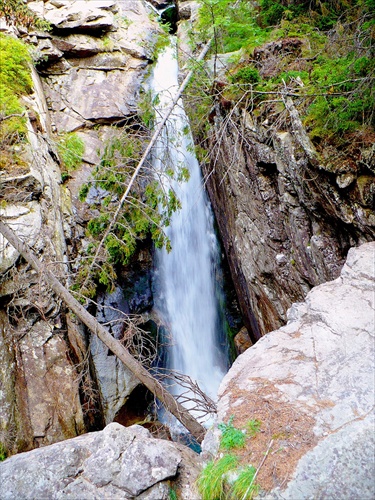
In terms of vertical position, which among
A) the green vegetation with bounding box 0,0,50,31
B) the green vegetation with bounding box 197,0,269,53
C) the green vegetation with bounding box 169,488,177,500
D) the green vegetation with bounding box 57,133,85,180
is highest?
the green vegetation with bounding box 0,0,50,31

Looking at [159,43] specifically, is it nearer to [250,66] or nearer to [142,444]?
[250,66]

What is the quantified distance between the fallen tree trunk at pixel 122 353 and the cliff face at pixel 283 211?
276 cm

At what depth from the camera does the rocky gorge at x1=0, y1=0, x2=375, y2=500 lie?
2816 millimetres

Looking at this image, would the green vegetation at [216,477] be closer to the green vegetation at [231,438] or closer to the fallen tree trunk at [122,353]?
the green vegetation at [231,438]

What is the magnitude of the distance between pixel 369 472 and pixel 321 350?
1.08 metres

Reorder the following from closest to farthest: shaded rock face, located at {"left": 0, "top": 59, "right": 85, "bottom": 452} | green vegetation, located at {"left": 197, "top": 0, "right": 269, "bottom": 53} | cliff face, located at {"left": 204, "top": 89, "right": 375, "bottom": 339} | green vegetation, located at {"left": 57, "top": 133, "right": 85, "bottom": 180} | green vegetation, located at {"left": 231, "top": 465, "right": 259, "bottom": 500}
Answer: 1. green vegetation, located at {"left": 231, "top": 465, "right": 259, "bottom": 500}
2. cliff face, located at {"left": 204, "top": 89, "right": 375, "bottom": 339}
3. shaded rock face, located at {"left": 0, "top": 59, "right": 85, "bottom": 452}
4. green vegetation, located at {"left": 197, "top": 0, "right": 269, "bottom": 53}
5. green vegetation, located at {"left": 57, "top": 133, "right": 85, "bottom": 180}

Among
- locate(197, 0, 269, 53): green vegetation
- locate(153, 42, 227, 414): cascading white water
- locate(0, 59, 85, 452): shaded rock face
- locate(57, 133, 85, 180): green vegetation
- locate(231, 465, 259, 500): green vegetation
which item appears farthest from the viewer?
locate(153, 42, 227, 414): cascading white water

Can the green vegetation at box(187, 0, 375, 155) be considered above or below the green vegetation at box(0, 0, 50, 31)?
below

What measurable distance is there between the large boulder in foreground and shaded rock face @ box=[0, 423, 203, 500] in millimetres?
682

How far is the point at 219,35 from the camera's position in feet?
27.0

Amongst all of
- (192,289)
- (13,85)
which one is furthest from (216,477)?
(13,85)

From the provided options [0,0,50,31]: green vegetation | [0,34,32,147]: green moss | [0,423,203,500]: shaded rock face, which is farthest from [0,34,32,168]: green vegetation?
[0,423,203,500]: shaded rock face

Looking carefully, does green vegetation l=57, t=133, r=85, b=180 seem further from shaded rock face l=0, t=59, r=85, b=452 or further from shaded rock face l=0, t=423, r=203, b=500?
shaded rock face l=0, t=423, r=203, b=500

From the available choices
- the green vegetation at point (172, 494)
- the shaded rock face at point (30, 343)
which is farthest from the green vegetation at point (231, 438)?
the shaded rock face at point (30, 343)
